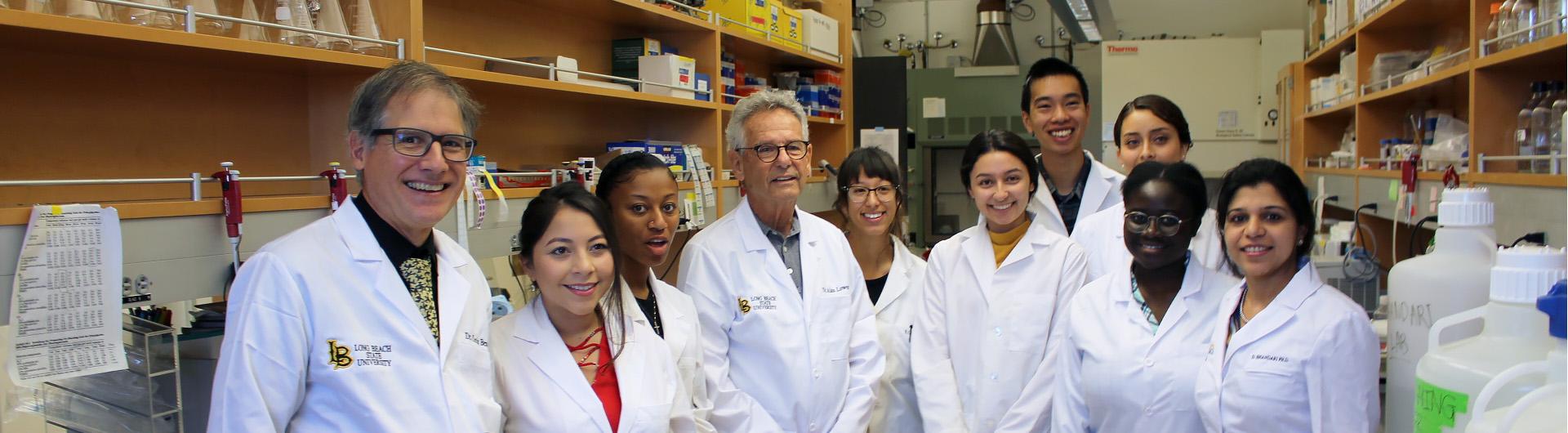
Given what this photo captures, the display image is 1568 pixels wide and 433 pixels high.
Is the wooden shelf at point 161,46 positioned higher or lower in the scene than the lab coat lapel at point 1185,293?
higher

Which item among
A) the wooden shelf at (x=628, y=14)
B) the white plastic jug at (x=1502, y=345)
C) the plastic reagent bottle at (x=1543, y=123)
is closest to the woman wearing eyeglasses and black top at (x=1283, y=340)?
the white plastic jug at (x=1502, y=345)

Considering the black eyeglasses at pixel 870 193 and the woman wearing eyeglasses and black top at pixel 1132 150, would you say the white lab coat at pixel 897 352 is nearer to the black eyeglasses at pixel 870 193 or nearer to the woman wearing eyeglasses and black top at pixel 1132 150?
the black eyeglasses at pixel 870 193

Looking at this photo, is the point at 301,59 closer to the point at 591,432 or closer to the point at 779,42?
the point at 591,432

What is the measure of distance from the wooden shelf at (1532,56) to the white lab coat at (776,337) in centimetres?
138

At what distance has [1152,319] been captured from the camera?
64.2 inches

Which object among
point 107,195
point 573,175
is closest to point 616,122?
point 573,175

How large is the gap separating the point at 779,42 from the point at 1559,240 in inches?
96.3

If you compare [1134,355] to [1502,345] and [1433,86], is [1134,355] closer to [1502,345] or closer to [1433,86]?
[1502,345]

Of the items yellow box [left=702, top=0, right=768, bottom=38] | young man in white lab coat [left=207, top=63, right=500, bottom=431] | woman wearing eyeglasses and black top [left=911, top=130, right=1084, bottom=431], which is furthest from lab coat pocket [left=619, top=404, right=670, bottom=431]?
yellow box [left=702, top=0, right=768, bottom=38]

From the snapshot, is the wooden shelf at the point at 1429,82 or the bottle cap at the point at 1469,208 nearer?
the bottle cap at the point at 1469,208

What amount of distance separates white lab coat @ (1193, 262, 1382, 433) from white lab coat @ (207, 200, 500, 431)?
109cm

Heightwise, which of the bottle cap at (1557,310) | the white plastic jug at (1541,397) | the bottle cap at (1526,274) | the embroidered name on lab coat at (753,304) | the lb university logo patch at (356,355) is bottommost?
the embroidered name on lab coat at (753,304)

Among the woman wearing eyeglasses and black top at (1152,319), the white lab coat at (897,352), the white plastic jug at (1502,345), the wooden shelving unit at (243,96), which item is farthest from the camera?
the white lab coat at (897,352)

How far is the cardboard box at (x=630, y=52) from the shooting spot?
10.3 feet
